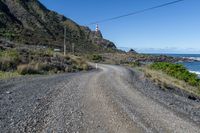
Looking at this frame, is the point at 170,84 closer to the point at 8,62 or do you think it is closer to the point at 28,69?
the point at 28,69

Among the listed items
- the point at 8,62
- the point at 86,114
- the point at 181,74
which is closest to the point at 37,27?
the point at 181,74

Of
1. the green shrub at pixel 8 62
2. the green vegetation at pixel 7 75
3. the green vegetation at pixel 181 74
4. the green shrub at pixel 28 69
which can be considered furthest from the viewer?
the green vegetation at pixel 181 74

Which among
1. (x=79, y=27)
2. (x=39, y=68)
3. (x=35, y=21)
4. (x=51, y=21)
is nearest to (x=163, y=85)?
(x=39, y=68)

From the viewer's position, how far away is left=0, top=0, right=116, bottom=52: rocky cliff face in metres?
94.5

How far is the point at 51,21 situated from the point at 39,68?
329ft

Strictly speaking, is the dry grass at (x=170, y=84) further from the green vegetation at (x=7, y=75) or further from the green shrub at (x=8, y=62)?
the green shrub at (x=8, y=62)

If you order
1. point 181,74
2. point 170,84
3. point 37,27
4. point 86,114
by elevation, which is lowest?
point 181,74

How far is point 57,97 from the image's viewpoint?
13219 mm

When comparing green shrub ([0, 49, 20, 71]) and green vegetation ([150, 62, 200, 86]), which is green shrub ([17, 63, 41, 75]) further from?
green vegetation ([150, 62, 200, 86])

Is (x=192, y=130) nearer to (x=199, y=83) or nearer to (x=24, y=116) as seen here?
(x=24, y=116)

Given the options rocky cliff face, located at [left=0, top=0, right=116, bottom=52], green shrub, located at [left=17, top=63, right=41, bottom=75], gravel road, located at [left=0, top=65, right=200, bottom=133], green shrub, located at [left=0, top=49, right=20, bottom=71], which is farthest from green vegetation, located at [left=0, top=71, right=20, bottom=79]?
rocky cliff face, located at [left=0, top=0, right=116, bottom=52]

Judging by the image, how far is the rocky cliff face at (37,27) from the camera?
94500 millimetres

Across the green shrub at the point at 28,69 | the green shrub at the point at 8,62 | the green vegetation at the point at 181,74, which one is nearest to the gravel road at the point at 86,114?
the green shrub at the point at 28,69

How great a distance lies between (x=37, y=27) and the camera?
10994cm
